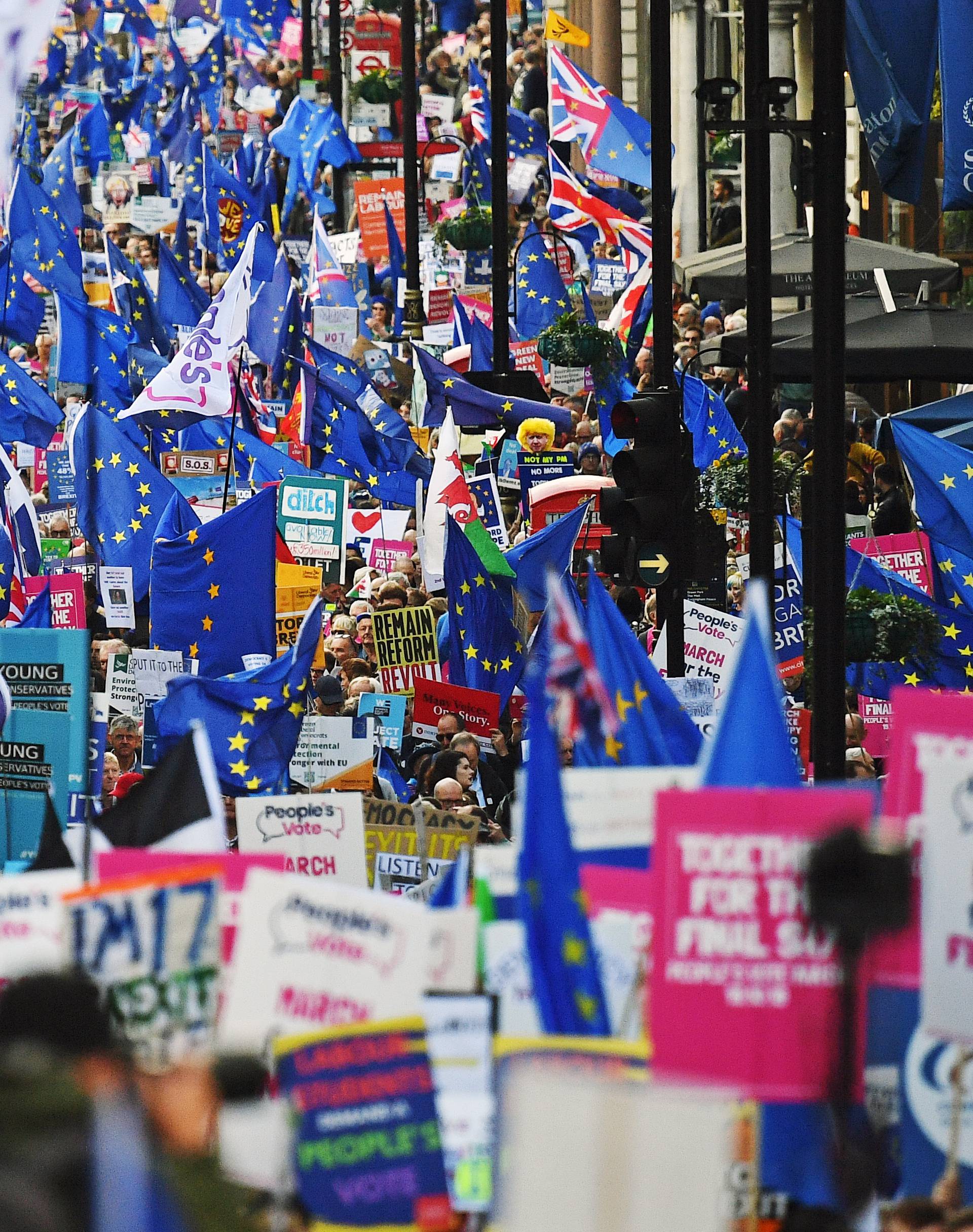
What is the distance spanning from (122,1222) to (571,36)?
95.8 feet

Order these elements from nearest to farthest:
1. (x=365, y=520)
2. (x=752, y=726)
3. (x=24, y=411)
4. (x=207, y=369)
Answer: (x=752, y=726) < (x=365, y=520) < (x=207, y=369) < (x=24, y=411)

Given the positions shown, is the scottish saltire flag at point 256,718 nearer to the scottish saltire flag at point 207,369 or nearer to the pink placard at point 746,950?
the pink placard at point 746,950

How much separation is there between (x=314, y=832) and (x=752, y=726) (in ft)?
8.88

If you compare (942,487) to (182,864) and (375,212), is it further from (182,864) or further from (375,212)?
(375,212)

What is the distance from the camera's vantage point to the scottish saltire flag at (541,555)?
14430mm

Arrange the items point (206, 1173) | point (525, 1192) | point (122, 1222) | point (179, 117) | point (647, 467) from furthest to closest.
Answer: point (179, 117) → point (647, 467) → point (525, 1192) → point (206, 1173) → point (122, 1222)

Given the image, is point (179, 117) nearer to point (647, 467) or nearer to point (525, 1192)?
point (647, 467)

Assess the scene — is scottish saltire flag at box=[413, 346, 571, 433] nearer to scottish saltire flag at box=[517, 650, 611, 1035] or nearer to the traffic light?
the traffic light

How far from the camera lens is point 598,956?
196 inches

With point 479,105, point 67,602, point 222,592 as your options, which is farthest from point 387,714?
point 479,105

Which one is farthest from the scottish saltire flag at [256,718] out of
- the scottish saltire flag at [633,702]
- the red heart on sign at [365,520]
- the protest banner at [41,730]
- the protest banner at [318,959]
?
the red heart on sign at [365,520]

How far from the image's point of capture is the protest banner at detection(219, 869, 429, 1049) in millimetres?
4719

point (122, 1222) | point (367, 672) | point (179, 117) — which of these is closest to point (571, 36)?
point (179, 117)

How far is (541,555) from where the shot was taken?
47.6 feet
